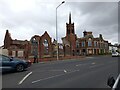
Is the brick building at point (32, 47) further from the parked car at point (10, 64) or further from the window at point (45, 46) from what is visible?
the parked car at point (10, 64)

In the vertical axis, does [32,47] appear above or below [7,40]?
below

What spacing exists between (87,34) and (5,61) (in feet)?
271

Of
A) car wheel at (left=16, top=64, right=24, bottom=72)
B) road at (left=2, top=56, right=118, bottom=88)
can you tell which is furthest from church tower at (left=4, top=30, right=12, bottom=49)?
road at (left=2, top=56, right=118, bottom=88)

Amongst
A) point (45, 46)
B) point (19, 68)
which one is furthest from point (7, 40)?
point (19, 68)

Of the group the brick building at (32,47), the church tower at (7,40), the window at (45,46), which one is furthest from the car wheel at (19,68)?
the church tower at (7,40)

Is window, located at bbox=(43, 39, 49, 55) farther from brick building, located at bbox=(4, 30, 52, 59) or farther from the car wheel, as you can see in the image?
the car wheel

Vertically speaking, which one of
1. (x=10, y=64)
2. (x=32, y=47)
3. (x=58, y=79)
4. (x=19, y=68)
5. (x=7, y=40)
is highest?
(x=7, y=40)

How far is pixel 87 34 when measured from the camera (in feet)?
311

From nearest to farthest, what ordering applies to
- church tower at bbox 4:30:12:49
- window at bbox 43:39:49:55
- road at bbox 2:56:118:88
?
road at bbox 2:56:118:88, window at bbox 43:39:49:55, church tower at bbox 4:30:12:49

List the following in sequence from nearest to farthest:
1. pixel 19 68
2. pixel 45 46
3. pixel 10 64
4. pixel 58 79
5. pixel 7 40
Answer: pixel 58 79 → pixel 10 64 → pixel 19 68 → pixel 45 46 → pixel 7 40

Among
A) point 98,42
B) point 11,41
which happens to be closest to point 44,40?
point 11,41

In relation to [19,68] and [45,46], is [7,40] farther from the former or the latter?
[19,68]

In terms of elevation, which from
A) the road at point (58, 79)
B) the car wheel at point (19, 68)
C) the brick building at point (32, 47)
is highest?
the brick building at point (32, 47)

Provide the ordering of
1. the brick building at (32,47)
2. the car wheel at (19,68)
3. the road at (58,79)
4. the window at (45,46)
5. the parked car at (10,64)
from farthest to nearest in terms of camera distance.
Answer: the window at (45,46), the brick building at (32,47), the car wheel at (19,68), the parked car at (10,64), the road at (58,79)
